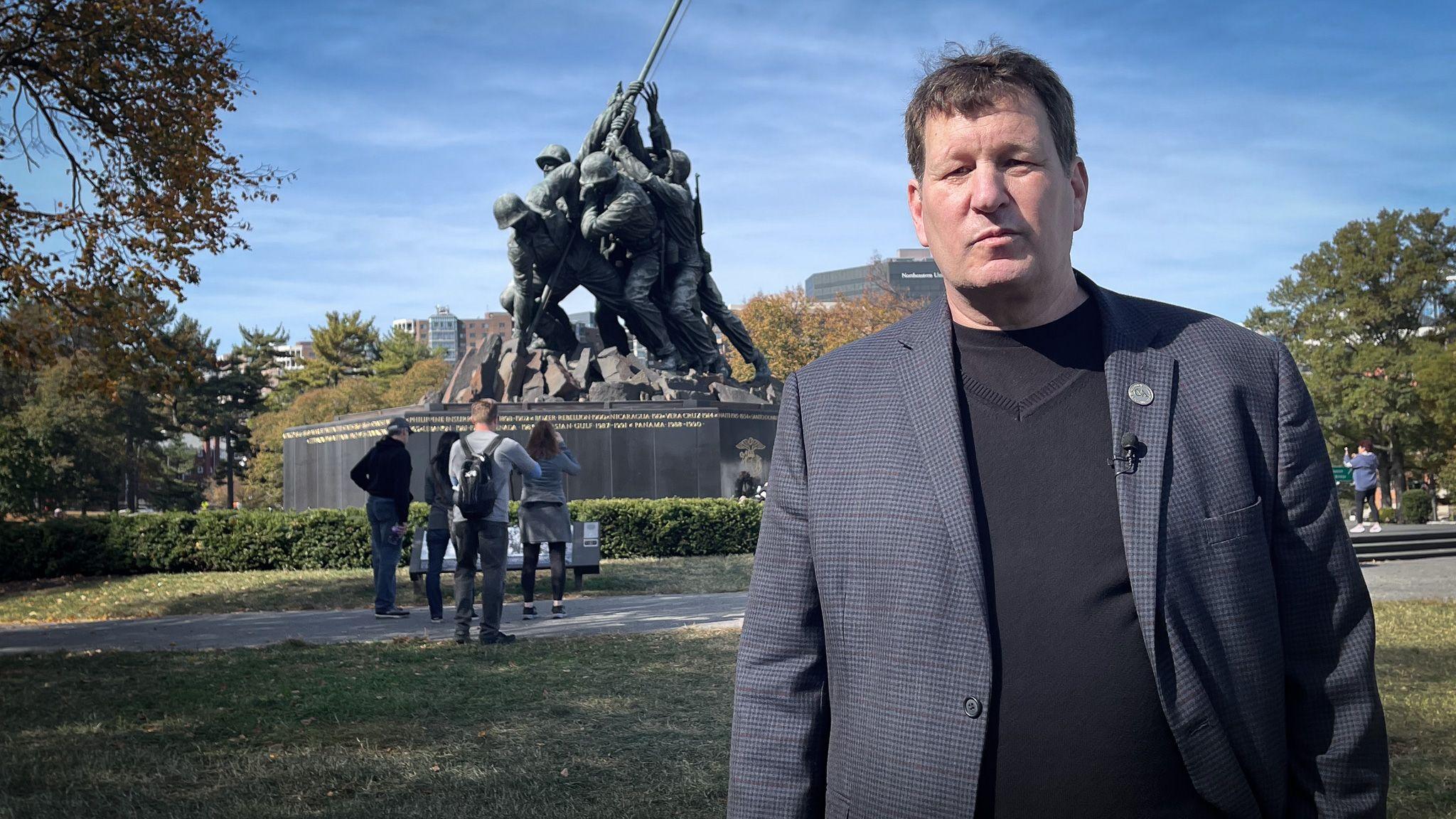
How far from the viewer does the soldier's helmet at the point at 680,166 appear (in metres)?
23.0

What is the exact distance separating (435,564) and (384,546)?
52 cm

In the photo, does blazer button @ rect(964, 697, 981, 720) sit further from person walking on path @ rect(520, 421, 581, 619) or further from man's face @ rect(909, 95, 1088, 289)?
person walking on path @ rect(520, 421, 581, 619)

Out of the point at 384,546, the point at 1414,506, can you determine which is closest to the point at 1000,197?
the point at 384,546

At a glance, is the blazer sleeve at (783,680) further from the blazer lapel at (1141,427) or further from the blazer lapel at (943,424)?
the blazer lapel at (1141,427)

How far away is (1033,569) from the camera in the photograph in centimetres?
194

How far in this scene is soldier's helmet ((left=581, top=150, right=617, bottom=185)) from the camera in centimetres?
2108

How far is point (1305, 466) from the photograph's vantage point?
197 cm

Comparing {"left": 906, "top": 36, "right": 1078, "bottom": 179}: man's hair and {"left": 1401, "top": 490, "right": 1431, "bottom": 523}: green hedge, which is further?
{"left": 1401, "top": 490, "right": 1431, "bottom": 523}: green hedge

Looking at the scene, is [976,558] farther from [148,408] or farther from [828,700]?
[148,408]

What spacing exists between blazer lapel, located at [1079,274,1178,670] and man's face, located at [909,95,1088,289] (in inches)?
6.4

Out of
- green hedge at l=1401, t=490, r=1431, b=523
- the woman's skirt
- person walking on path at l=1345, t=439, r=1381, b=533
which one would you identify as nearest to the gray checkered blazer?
the woman's skirt

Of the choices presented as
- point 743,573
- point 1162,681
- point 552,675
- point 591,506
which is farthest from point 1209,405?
point 591,506

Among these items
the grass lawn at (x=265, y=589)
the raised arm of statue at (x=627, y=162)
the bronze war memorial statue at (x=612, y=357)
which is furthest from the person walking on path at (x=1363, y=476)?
the raised arm of statue at (x=627, y=162)

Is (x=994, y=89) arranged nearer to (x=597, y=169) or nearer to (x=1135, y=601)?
(x=1135, y=601)
